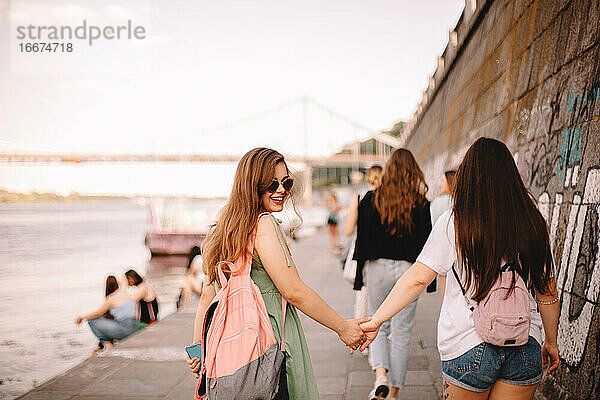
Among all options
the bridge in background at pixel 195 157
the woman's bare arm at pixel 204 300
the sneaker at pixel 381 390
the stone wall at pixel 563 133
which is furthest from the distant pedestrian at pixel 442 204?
the bridge in background at pixel 195 157

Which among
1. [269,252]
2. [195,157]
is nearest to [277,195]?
[269,252]

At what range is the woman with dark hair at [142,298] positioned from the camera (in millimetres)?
8484

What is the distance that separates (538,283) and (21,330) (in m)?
12.8

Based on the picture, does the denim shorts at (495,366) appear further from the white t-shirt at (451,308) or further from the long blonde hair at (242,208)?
the long blonde hair at (242,208)

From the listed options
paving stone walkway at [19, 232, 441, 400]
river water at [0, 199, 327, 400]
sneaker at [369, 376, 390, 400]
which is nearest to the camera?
sneaker at [369, 376, 390, 400]

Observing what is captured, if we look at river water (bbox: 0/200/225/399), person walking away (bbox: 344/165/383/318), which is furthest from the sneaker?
river water (bbox: 0/200/225/399)

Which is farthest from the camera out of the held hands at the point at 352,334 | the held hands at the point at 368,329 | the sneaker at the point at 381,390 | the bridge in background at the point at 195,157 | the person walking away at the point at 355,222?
the bridge in background at the point at 195,157

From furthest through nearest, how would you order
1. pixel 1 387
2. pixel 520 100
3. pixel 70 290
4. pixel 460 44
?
pixel 70 290
pixel 460 44
pixel 1 387
pixel 520 100

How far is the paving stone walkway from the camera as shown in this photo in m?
4.57

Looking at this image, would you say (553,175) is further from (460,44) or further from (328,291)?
(460,44)

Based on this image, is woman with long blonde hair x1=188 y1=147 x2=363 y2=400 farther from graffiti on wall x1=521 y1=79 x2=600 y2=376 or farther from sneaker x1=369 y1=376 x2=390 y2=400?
sneaker x1=369 y1=376 x2=390 y2=400

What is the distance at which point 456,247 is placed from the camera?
2.28m

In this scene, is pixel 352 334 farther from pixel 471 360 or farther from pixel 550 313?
pixel 550 313

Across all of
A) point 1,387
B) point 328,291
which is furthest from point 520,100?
point 1,387
